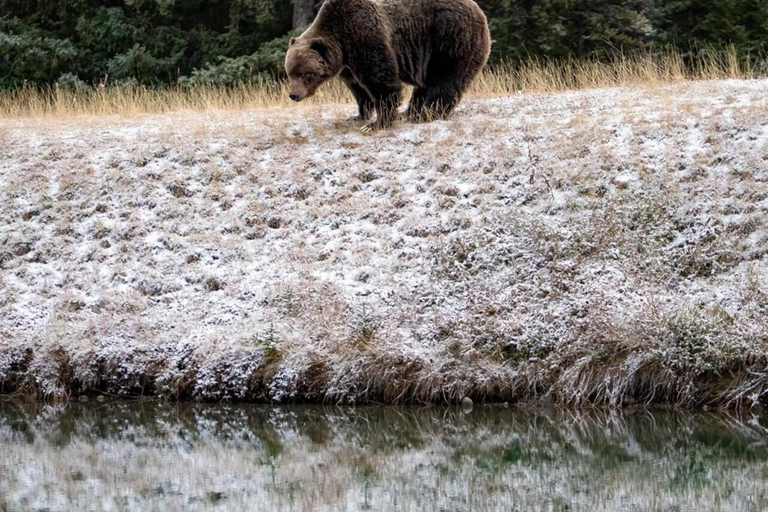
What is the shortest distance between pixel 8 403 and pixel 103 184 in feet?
13.6

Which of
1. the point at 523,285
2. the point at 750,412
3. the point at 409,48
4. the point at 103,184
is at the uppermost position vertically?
the point at 409,48

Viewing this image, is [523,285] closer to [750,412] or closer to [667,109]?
[750,412]

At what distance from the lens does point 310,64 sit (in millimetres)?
13680

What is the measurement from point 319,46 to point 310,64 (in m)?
0.28

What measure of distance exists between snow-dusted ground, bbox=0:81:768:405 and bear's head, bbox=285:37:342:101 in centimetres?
85

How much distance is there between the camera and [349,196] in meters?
12.9

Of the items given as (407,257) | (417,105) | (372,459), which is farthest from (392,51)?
(372,459)

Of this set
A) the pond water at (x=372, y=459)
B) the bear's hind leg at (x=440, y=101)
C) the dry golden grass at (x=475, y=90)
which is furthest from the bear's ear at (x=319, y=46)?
the pond water at (x=372, y=459)

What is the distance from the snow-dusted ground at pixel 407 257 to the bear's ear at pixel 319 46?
121 centimetres

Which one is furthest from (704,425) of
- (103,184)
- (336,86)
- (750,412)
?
(336,86)

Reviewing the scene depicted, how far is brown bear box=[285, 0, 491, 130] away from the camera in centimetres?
1383

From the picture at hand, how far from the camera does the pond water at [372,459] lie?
7121 millimetres

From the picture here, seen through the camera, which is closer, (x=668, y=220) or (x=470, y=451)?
(x=470, y=451)

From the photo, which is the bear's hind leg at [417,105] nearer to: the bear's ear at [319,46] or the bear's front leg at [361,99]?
the bear's front leg at [361,99]
